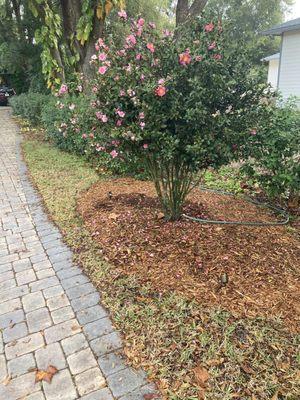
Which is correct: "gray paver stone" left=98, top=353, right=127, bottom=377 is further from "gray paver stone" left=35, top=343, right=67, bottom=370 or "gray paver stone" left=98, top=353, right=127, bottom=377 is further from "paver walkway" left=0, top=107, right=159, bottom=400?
"gray paver stone" left=35, top=343, right=67, bottom=370

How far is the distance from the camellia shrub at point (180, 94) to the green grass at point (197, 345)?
3.97ft

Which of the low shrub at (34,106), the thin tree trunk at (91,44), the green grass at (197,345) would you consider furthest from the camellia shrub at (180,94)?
the low shrub at (34,106)

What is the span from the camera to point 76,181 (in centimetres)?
568

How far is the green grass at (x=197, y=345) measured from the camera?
191 cm

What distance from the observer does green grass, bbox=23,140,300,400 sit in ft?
6.27

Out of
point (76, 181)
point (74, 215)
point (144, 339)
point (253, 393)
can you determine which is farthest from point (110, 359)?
point (76, 181)

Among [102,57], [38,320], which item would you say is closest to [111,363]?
[38,320]

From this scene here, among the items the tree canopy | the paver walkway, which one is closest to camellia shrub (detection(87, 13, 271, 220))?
the tree canopy

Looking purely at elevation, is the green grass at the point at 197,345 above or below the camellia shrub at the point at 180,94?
below

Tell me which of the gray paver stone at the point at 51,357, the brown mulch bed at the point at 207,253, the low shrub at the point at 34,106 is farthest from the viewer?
the low shrub at the point at 34,106

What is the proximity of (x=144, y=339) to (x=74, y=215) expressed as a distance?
2356 mm

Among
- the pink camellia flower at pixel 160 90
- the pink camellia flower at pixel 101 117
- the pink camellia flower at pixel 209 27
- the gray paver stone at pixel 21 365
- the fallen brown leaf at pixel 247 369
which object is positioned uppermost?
the pink camellia flower at pixel 209 27

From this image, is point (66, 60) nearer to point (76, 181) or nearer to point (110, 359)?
point (76, 181)

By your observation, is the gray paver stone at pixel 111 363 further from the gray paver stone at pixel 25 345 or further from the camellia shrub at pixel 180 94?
the camellia shrub at pixel 180 94
